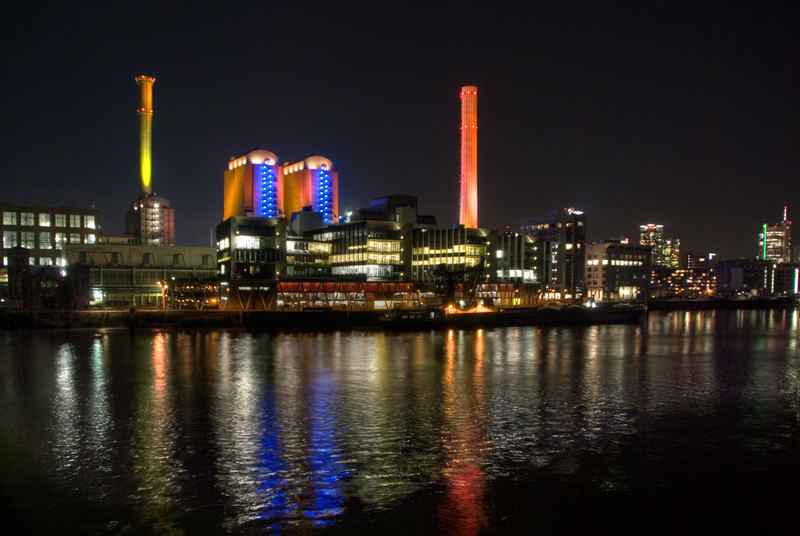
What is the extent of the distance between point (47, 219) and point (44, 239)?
3.60 meters

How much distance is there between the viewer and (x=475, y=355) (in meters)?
50.6

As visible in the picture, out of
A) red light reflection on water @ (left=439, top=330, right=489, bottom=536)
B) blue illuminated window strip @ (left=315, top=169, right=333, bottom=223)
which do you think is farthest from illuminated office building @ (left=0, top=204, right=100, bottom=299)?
red light reflection on water @ (left=439, top=330, right=489, bottom=536)

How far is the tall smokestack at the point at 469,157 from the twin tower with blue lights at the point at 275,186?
33.0m

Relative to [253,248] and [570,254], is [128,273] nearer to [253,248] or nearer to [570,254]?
[253,248]

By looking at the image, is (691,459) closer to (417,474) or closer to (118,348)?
(417,474)

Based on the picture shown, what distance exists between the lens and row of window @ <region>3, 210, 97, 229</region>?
104 metres

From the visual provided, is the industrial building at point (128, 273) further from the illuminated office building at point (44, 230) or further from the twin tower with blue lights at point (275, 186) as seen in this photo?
the twin tower with blue lights at point (275, 186)

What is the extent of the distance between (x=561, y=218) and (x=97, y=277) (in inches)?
5030

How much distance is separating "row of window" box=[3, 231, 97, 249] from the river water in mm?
74480

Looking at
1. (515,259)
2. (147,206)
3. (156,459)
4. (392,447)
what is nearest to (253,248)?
(147,206)

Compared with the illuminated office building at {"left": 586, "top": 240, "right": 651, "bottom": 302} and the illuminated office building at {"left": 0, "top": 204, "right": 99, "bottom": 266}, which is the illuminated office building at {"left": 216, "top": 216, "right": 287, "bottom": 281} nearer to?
the illuminated office building at {"left": 0, "top": 204, "right": 99, "bottom": 266}

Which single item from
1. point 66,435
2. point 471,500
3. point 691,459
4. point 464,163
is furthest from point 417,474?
point 464,163

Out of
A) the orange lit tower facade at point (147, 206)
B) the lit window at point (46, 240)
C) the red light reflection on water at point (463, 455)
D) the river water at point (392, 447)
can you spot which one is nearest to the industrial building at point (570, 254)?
the orange lit tower facade at point (147, 206)

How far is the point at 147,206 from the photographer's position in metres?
128
